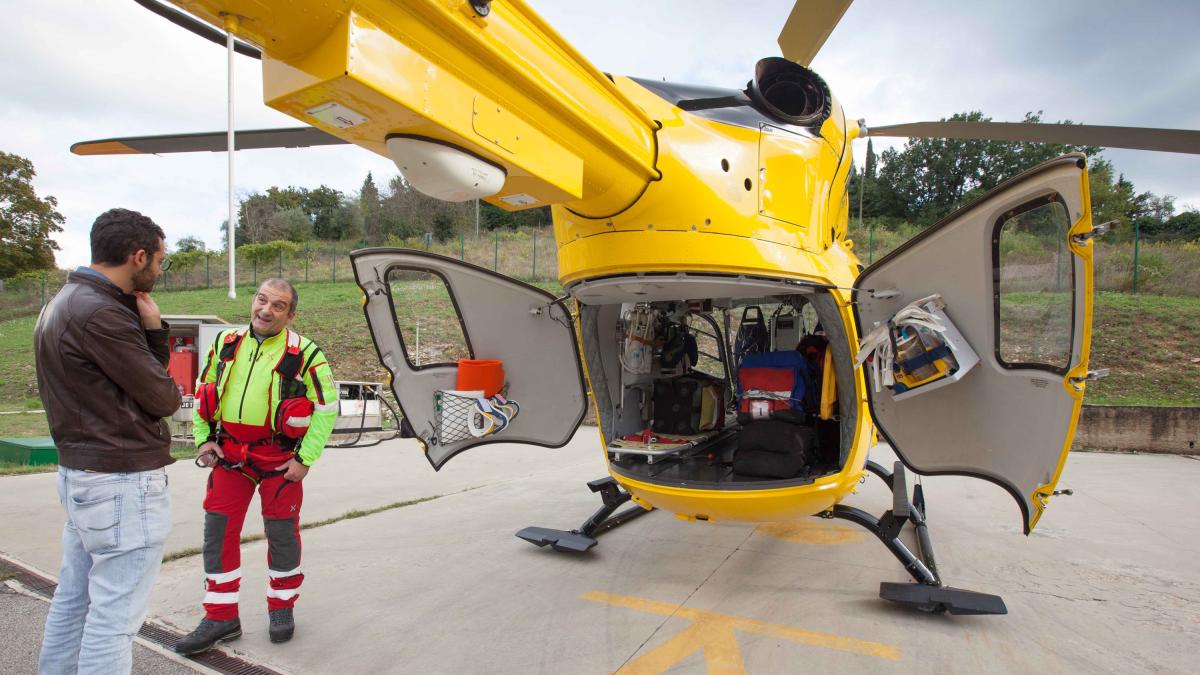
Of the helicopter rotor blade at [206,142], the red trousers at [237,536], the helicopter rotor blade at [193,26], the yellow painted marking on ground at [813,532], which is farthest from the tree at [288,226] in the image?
the helicopter rotor blade at [193,26]

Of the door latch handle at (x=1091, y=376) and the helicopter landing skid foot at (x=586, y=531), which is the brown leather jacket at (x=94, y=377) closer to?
the helicopter landing skid foot at (x=586, y=531)

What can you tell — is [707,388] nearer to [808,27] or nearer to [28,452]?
[808,27]

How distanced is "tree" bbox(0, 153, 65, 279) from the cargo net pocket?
43.1 m

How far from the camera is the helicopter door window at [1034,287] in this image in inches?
107

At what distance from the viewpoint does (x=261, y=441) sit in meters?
3.01

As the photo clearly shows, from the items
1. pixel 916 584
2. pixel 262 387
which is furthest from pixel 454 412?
pixel 916 584

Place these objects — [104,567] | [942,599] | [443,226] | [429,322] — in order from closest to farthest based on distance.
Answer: [104,567]
[942,599]
[429,322]
[443,226]

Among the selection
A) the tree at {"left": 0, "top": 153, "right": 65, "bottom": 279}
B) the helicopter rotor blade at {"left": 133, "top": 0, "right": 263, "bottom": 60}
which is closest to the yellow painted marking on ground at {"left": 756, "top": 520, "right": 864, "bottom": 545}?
the helicopter rotor blade at {"left": 133, "top": 0, "right": 263, "bottom": 60}

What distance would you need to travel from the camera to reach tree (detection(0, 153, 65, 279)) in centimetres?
3338

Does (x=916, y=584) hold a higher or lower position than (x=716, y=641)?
higher

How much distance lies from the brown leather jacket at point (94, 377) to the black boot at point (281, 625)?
4.15 ft

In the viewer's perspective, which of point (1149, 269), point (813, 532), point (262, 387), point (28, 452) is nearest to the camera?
point (262, 387)

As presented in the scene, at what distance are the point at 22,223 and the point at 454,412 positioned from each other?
4405cm

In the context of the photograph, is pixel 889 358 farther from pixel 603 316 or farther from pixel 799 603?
pixel 603 316
